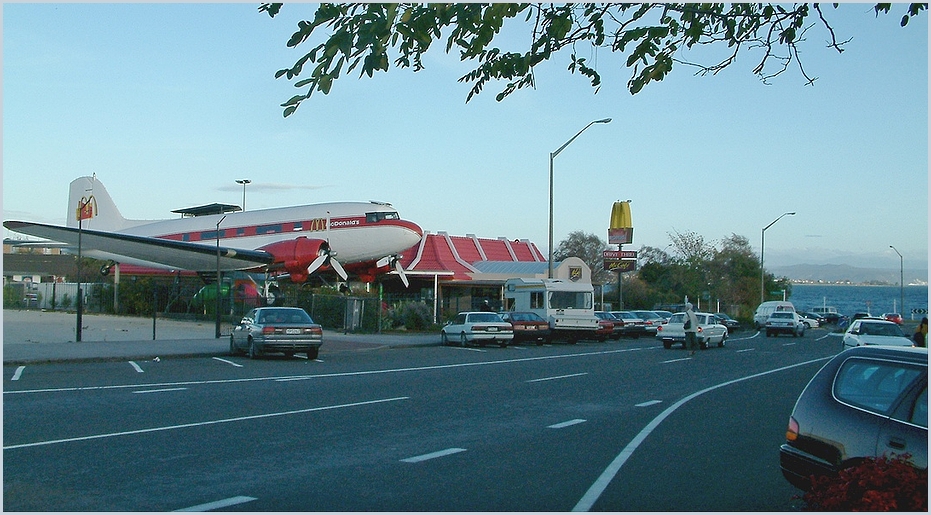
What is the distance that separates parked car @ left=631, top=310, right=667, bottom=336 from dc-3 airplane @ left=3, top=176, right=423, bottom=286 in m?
12.3

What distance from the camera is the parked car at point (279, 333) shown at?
22609 millimetres

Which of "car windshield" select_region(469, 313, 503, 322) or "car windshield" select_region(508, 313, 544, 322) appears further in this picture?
"car windshield" select_region(508, 313, 544, 322)

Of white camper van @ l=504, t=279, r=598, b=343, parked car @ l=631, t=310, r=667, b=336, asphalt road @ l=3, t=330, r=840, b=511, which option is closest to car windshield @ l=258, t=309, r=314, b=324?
asphalt road @ l=3, t=330, r=840, b=511

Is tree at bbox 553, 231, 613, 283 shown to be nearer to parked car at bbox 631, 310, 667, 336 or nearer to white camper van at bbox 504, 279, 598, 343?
parked car at bbox 631, 310, 667, 336

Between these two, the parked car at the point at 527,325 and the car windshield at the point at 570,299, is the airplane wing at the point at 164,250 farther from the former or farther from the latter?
the car windshield at the point at 570,299

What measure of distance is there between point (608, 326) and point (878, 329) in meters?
13.0

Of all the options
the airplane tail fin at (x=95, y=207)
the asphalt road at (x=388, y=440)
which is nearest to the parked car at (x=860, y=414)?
the asphalt road at (x=388, y=440)

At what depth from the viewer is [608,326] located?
3731 centimetres

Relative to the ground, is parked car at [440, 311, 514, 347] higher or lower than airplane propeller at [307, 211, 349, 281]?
lower

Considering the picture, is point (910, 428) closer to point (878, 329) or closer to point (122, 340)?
point (878, 329)

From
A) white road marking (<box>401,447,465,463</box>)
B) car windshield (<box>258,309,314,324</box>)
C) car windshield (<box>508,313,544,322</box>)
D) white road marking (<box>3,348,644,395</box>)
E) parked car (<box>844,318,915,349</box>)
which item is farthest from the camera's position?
car windshield (<box>508,313,544,322</box>)

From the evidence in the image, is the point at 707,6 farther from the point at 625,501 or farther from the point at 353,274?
the point at 353,274

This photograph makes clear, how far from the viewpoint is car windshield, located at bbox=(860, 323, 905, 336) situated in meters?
25.6

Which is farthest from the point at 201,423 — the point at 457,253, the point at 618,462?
the point at 457,253
